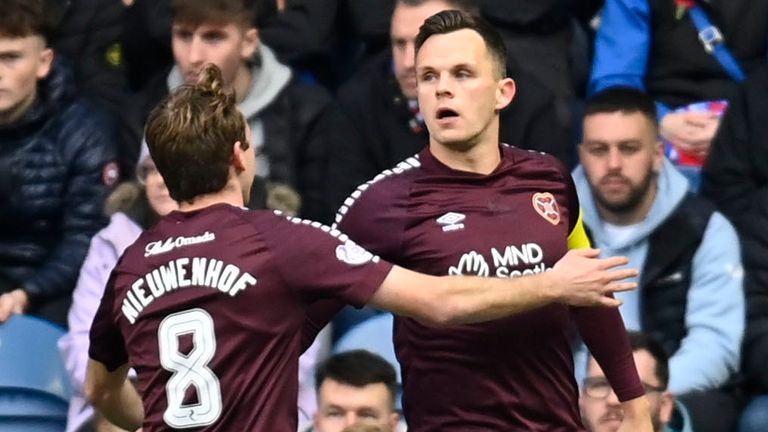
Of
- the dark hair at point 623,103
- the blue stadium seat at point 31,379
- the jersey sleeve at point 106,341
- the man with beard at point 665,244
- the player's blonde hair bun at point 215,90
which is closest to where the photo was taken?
the player's blonde hair bun at point 215,90

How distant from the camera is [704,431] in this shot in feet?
24.2

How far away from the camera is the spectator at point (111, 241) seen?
24.7 ft

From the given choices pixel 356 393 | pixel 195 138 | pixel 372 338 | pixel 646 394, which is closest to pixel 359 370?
pixel 356 393

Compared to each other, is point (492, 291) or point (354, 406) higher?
point (492, 291)

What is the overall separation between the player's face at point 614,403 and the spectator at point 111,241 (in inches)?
67.8

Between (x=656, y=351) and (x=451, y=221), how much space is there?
159 cm

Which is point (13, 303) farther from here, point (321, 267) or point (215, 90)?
point (321, 267)

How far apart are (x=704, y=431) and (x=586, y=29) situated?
95.5 inches

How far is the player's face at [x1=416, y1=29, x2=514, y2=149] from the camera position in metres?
5.59

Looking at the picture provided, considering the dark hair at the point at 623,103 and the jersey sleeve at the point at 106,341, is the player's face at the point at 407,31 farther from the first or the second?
the jersey sleeve at the point at 106,341

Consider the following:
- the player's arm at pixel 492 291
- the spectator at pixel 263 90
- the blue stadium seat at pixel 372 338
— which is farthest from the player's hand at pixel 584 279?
the spectator at pixel 263 90

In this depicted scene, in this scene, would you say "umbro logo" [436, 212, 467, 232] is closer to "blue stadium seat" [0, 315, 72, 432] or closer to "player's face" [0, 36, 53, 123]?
"blue stadium seat" [0, 315, 72, 432]

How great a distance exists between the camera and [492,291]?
16.9 ft

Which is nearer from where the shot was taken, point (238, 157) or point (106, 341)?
point (238, 157)
